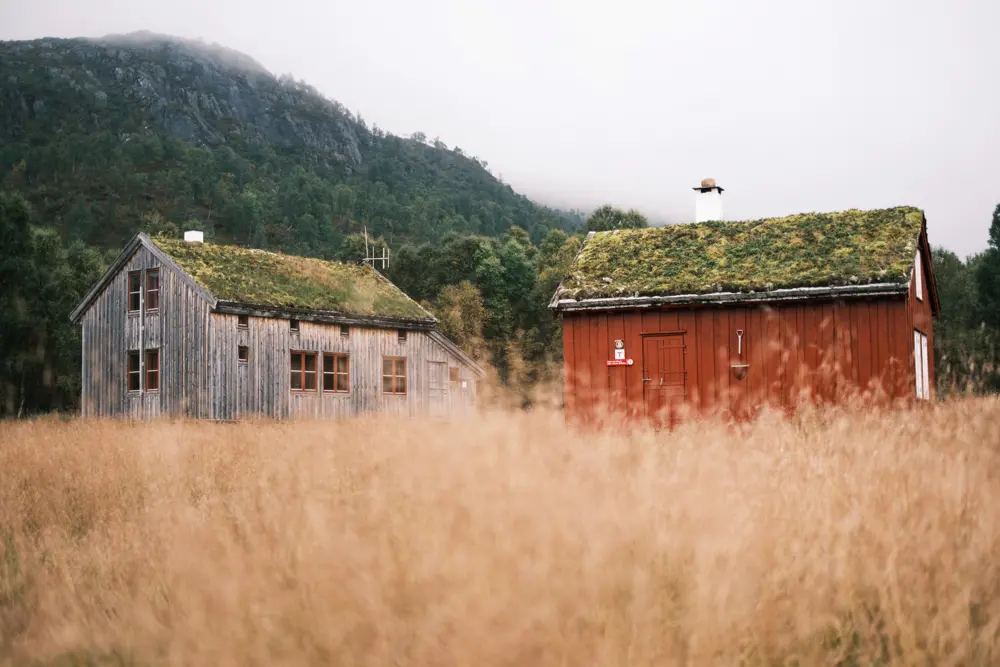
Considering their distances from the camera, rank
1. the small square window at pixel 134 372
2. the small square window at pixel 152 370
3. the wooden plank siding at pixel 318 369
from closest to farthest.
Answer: the wooden plank siding at pixel 318 369 < the small square window at pixel 152 370 < the small square window at pixel 134 372

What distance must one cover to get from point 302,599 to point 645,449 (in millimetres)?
4467

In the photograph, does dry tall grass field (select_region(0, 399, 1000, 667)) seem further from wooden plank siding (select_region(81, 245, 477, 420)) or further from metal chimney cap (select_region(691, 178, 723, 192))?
wooden plank siding (select_region(81, 245, 477, 420))

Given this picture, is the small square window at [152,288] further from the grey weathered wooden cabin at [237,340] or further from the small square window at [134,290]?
the small square window at [134,290]

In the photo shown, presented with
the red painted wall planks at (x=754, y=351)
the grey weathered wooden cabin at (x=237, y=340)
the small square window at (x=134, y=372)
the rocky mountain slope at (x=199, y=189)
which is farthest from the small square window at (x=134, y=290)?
the rocky mountain slope at (x=199, y=189)

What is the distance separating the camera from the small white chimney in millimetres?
20578

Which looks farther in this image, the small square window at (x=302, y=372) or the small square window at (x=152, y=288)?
the small square window at (x=302, y=372)

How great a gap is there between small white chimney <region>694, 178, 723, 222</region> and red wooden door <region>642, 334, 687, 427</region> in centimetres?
436

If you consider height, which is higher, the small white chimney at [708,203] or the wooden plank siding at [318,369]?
the small white chimney at [708,203]

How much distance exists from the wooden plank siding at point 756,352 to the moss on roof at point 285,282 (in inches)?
461

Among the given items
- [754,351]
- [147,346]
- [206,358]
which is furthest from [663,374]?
[147,346]

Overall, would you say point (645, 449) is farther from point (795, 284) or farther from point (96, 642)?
point (795, 284)

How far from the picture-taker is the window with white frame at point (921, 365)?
682 inches

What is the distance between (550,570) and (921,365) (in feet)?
55.6

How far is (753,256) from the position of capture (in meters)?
17.9
